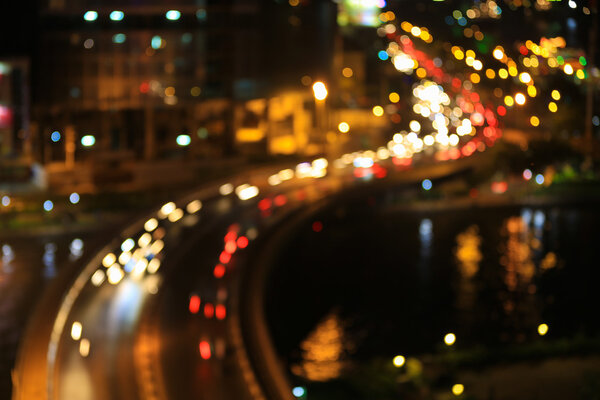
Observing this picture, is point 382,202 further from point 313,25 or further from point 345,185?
point 313,25

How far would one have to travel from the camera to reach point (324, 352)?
454 inches

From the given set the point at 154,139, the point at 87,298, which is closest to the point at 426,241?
the point at 154,139

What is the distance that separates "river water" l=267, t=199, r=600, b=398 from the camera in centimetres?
1181

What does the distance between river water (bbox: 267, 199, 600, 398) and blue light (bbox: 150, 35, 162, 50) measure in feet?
19.2

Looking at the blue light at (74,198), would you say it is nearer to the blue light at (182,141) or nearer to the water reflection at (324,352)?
the blue light at (182,141)

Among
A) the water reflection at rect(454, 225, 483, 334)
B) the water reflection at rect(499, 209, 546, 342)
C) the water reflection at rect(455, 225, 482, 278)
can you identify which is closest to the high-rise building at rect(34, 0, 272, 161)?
the water reflection at rect(455, 225, 482, 278)

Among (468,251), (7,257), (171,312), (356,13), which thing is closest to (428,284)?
(468,251)

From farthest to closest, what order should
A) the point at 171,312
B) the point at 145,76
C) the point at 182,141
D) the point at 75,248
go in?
the point at 182,141
the point at 145,76
the point at 75,248
the point at 171,312

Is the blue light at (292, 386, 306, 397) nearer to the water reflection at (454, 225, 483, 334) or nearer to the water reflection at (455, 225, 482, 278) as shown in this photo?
the water reflection at (454, 225, 483, 334)

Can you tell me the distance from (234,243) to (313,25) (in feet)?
42.3

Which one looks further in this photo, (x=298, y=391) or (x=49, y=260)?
(x=49, y=260)

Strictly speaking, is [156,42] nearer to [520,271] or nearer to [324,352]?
[520,271]

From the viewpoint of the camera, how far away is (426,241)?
17828 mm

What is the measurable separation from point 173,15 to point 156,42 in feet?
3.38
